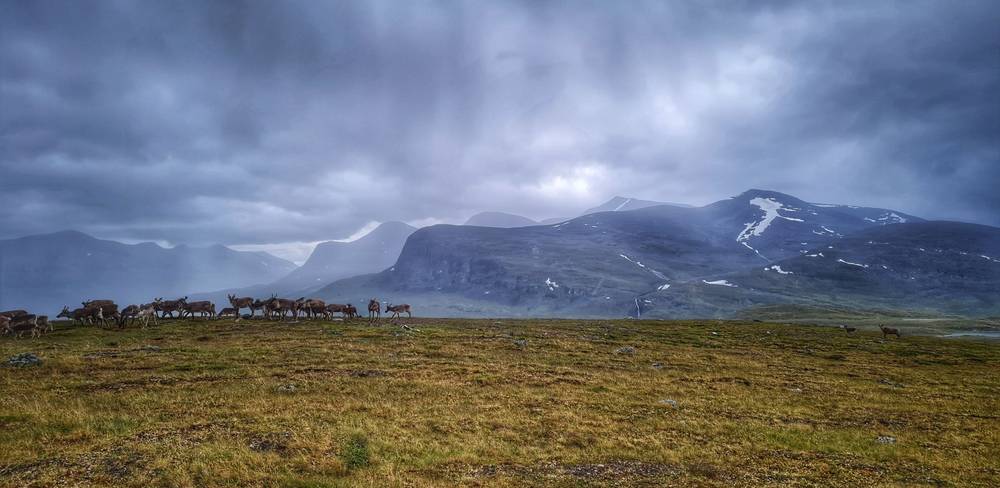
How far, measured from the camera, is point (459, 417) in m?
18.5

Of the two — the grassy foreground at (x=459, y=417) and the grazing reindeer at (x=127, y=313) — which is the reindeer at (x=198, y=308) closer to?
the grazing reindeer at (x=127, y=313)

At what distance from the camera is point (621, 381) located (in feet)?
87.8

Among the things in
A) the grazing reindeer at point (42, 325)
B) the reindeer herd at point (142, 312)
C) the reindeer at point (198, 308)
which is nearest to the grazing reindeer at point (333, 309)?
the reindeer herd at point (142, 312)

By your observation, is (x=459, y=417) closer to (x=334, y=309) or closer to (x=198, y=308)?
(x=334, y=309)

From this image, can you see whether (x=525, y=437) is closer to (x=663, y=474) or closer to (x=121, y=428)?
(x=663, y=474)

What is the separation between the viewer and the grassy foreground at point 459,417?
43.7 feet

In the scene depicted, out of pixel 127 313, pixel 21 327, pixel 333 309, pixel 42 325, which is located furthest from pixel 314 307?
pixel 21 327

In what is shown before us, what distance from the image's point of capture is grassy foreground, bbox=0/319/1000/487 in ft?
43.7

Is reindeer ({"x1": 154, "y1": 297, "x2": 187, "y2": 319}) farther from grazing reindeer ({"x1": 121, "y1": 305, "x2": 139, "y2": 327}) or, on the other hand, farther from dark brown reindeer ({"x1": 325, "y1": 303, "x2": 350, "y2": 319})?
dark brown reindeer ({"x1": 325, "y1": 303, "x2": 350, "y2": 319})

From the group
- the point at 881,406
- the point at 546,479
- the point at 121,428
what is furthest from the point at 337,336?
the point at 881,406

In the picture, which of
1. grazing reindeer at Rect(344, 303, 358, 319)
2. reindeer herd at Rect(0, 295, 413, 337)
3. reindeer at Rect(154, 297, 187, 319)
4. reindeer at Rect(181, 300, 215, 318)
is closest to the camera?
reindeer herd at Rect(0, 295, 413, 337)

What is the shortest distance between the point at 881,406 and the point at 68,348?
49084 mm

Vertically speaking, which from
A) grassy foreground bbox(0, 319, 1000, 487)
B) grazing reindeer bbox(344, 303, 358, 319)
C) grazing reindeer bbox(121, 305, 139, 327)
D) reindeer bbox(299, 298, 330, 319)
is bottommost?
grassy foreground bbox(0, 319, 1000, 487)

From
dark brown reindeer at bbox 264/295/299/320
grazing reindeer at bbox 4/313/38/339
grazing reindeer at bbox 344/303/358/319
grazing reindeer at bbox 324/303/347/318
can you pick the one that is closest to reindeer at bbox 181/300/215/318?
dark brown reindeer at bbox 264/295/299/320
